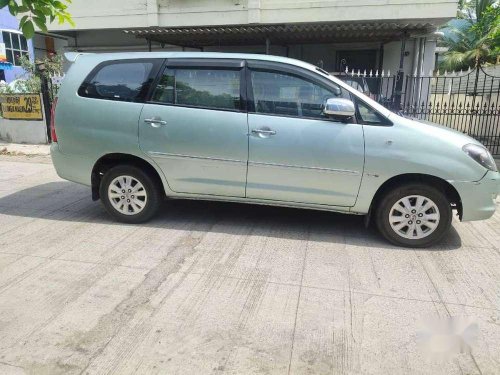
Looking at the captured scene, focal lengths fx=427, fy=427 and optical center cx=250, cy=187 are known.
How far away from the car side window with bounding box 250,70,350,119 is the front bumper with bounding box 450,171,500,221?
58.2 inches

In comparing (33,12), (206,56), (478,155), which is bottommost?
Answer: (478,155)

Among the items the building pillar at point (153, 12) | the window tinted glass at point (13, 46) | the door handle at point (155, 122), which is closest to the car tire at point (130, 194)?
the door handle at point (155, 122)

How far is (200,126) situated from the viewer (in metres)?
4.52

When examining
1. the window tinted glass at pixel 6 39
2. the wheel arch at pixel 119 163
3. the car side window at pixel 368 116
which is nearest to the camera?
the car side window at pixel 368 116

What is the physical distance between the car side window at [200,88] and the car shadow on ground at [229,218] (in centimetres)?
139

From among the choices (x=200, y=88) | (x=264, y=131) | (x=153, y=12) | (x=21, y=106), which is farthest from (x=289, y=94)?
(x=153, y=12)

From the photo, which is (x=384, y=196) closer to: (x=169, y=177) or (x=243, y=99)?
(x=243, y=99)

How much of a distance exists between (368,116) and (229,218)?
2.04 m

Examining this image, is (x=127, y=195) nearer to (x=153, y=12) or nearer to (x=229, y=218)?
(x=229, y=218)

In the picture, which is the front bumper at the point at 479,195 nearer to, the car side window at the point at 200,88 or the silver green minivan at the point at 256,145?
the silver green minivan at the point at 256,145

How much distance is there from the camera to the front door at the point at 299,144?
4297mm

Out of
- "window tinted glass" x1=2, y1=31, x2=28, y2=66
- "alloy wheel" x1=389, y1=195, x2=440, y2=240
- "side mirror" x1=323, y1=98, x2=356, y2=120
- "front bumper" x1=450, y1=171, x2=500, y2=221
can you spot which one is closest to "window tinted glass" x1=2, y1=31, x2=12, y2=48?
"window tinted glass" x1=2, y1=31, x2=28, y2=66

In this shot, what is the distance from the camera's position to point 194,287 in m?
3.51

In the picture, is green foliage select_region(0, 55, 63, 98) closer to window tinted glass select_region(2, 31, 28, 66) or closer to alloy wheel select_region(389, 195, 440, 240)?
alloy wheel select_region(389, 195, 440, 240)
